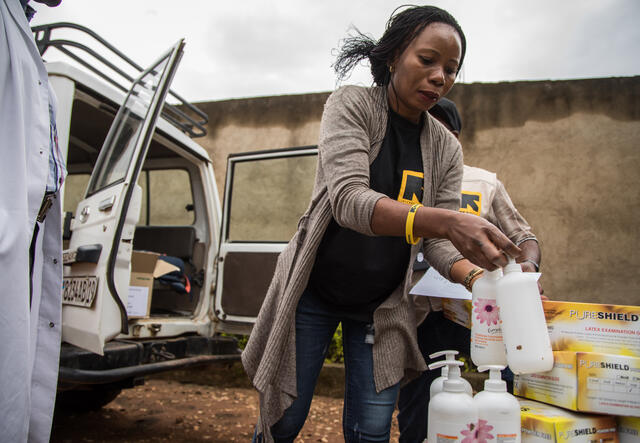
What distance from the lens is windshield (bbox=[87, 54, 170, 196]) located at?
2.76m

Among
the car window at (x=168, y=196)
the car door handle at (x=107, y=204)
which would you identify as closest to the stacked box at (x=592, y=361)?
the car door handle at (x=107, y=204)

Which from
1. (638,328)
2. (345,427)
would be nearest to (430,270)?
(345,427)

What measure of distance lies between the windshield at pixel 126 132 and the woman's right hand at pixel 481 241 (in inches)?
83.5

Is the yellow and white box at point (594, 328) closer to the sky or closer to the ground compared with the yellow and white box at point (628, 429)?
closer to the sky

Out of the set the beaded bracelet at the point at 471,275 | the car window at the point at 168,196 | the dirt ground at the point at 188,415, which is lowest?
the dirt ground at the point at 188,415

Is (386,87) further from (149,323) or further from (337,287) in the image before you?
(149,323)

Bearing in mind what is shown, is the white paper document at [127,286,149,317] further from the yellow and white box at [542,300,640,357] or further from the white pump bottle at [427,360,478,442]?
the yellow and white box at [542,300,640,357]

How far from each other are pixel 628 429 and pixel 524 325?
362 mm

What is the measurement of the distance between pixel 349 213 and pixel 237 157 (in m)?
2.72

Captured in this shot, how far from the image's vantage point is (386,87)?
154cm

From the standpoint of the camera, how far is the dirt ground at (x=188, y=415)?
340cm

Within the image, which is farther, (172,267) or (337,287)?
(172,267)

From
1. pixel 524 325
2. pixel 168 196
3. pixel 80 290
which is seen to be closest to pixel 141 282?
pixel 80 290

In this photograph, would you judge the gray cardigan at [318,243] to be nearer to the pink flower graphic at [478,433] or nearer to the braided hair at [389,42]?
the braided hair at [389,42]
